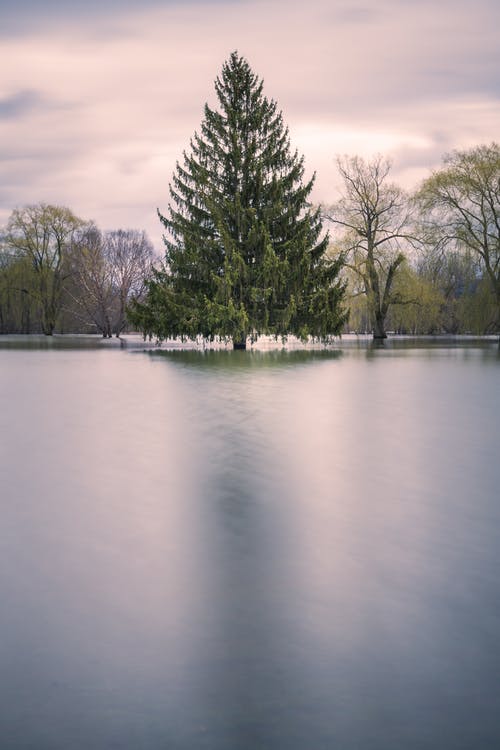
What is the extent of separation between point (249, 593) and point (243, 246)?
111 ft

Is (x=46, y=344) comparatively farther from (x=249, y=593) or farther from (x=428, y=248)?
(x=249, y=593)

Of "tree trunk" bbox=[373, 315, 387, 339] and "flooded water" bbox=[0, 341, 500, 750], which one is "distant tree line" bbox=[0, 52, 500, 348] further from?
"flooded water" bbox=[0, 341, 500, 750]

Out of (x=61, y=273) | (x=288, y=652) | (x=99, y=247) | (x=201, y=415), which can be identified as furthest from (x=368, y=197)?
(x=288, y=652)

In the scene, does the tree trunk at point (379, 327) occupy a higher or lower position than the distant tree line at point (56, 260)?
lower

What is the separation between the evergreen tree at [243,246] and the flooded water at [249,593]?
85.7 ft

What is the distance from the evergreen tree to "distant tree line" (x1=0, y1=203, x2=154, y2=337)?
2324 cm

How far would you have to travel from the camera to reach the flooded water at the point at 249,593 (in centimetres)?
273

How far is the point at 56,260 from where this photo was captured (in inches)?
2862

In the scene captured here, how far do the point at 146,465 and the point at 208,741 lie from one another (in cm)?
535

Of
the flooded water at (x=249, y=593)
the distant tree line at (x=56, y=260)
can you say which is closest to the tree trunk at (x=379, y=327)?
the distant tree line at (x=56, y=260)

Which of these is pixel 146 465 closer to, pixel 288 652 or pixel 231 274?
pixel 288 652

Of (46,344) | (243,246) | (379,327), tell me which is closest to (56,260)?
(46,344)

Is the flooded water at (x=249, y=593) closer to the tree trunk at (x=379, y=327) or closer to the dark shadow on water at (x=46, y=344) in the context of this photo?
the dark shadow on water at (x=46, y=344)

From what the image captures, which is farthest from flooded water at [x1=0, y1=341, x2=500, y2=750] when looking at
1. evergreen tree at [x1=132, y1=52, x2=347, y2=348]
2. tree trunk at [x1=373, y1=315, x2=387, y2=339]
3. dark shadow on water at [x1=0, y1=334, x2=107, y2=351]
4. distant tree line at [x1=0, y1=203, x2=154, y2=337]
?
distant tree line at [x1=0, y1=203, x2=154, y2=337]
